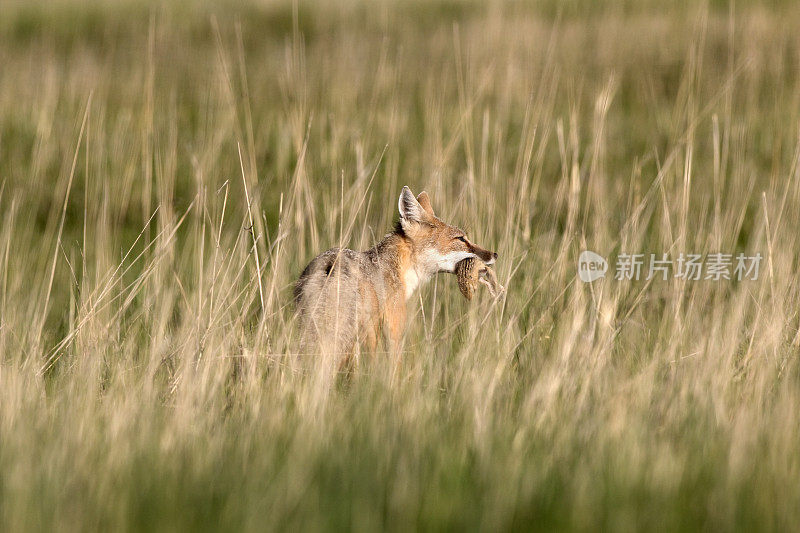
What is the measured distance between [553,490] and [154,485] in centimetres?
122

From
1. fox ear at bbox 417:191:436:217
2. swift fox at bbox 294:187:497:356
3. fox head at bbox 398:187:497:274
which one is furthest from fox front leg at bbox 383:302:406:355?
fox ear at bbox 417:191:436:217

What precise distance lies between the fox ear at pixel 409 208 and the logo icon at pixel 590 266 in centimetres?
99

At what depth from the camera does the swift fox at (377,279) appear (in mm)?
4551

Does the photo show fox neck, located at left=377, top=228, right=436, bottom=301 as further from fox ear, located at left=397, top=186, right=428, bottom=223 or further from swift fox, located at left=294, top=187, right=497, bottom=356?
fox ear, located at left=397, top=186, right=428, bottom=223

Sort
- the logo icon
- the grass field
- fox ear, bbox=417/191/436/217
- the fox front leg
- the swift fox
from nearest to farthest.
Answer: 1. the grass field
2. the swift fox
3. the fox front leg
4. the logo icon
5. fox ear, bbox=417/191/436/217

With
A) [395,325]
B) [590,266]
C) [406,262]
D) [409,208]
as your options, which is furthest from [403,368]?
[590,266]

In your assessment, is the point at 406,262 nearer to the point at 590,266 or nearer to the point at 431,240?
the point at 431,240

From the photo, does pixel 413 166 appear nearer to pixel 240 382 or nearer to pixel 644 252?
pixel 644 252

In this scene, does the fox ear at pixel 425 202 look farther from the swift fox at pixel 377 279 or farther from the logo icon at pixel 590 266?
the logo icon at pixel 590 266

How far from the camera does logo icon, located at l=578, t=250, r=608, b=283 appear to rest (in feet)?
17.2

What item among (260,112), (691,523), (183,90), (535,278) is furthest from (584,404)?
(183,90)

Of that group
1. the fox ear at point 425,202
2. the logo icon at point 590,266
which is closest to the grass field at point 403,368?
the logo icon at point 590,266

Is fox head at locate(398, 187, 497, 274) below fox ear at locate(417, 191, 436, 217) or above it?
below

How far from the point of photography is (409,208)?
549 cm
